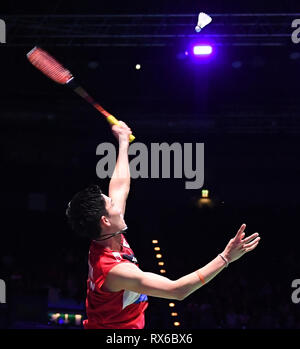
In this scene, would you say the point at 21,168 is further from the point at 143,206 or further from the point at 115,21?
the point at 115,21

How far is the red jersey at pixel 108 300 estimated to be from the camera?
344 cm

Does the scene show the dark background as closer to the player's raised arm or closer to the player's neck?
the player's raised arm

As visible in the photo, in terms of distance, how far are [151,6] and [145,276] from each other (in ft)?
20.6

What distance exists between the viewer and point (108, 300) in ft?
11.5

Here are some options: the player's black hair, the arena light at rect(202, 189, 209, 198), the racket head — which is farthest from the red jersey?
the arena light at rect(202, 189, 209, 198)

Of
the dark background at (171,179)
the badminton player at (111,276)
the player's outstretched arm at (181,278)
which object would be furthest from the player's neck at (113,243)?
the dark background at (171,179)

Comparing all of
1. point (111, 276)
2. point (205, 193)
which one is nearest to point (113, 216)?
point (111, 276)

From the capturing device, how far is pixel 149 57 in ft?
34.9

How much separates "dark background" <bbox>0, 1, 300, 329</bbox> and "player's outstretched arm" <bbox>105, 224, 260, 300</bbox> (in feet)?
22.0

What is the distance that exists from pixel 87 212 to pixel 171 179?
8260 millimetres

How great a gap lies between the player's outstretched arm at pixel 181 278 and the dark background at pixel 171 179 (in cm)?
670

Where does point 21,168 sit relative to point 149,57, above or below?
below

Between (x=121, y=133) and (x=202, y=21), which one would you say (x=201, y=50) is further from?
(x=121, y=133)

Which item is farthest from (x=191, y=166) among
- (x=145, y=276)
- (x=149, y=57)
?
(x=145, y=276)
